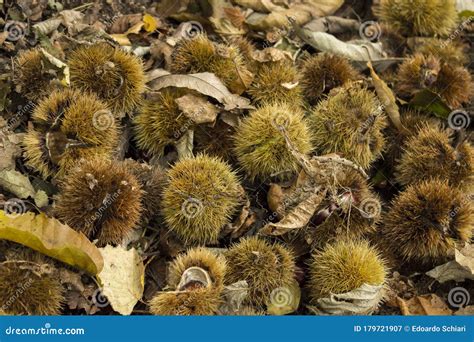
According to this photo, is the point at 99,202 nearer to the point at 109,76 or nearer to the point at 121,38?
the point at 109,76

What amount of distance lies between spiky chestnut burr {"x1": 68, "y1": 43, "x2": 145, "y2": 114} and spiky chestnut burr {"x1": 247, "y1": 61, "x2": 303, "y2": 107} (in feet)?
2.18

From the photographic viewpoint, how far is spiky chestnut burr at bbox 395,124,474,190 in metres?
3.51

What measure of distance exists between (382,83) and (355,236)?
109 cm

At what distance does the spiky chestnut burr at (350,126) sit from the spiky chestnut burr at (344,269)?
576mm

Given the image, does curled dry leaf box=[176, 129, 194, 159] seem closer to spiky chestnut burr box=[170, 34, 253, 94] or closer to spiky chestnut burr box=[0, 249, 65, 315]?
spiky chestnut burr box=[170, 34, 253, 94]

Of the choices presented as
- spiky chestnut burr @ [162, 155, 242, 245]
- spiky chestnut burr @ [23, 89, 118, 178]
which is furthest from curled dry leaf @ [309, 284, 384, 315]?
spiky chestnut burr @ [23, 89, 118, 178]

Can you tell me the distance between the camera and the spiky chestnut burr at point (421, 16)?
4312mm

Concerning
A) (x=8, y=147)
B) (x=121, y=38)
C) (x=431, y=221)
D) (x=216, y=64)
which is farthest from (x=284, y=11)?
(x=8, y=147)

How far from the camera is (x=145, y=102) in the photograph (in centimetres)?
355

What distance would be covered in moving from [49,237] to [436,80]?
2.50 m

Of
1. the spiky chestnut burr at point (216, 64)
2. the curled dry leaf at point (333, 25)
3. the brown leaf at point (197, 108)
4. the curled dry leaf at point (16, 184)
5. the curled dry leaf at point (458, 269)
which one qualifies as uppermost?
the spiky chestnut burr at point (216, 64)

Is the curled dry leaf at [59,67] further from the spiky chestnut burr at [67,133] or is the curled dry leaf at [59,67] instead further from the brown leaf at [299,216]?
the brown leaf at [299,216]

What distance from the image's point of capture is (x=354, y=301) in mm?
3014

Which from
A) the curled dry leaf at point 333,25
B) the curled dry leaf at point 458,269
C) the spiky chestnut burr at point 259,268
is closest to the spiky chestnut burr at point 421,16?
the curled dry leaf at point 333,25
